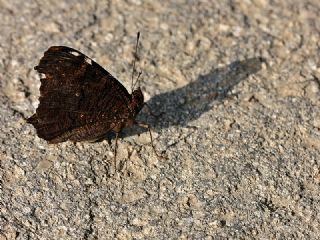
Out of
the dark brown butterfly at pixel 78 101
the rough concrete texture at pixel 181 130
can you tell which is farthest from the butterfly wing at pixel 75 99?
the rough concrete texture at pixel 181 130

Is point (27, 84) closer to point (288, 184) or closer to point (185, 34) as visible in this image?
point (185, 34)

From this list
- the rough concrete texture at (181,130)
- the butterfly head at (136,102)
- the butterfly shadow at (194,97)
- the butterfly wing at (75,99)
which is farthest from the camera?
the butterfly shadow at (194,97)

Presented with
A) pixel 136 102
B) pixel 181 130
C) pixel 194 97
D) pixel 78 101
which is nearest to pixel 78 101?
pixel 78 101

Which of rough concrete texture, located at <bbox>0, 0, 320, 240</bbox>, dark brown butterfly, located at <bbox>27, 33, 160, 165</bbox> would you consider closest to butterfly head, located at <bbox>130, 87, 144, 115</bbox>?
dark brown butterfly, located at <bbox>27, 33, 160, 165</bbox>

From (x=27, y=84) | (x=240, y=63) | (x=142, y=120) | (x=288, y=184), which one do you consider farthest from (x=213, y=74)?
(x=27, y=84)

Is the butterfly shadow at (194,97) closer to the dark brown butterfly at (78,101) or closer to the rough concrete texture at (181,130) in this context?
the rough concrete texture at (181,130)

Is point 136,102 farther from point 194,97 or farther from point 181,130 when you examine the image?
point 194,97
